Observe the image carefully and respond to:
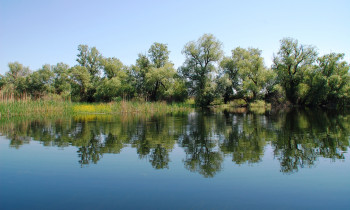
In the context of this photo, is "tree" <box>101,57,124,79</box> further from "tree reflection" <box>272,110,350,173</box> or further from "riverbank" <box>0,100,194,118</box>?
"tree reflection" <box>272,110,350,173</box>

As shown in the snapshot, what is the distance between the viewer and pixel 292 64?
62750 millimetres

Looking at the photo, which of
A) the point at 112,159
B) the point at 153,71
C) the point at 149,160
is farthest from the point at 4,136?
the point at 153,71

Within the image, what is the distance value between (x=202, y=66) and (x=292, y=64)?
2335 cm

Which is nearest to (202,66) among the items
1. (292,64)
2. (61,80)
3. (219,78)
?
(219,78)

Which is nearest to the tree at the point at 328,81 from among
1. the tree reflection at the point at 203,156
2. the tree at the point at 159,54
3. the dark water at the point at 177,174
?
the tree at the point at 159,54

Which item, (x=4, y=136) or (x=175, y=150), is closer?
(x=175, y=150)

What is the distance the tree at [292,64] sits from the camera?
6206cm

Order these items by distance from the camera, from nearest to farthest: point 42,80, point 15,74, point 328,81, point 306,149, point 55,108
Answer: point 306,149 → point 55,108 → point 328,81 → point 42,80 → point 15,74

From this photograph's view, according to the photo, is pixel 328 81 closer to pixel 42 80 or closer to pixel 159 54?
pixel 159 54

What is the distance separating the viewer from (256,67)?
63.6 m

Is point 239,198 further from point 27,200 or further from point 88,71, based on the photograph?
point 88,71

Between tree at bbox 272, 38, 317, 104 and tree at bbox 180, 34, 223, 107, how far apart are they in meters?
17.3

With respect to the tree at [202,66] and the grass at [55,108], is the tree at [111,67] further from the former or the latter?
the grass at [55,108]

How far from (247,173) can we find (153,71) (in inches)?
2075
